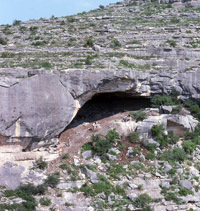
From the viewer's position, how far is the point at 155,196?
1736 centimetres

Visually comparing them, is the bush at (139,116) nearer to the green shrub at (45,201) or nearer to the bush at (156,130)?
the bush at (156,130)

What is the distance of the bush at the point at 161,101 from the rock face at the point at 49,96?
132 centimetres

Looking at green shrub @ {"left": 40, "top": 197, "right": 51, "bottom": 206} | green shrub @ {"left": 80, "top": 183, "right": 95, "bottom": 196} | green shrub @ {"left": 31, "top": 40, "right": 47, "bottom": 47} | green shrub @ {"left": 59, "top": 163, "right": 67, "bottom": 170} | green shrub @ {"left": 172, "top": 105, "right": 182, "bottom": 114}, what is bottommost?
green shrub @ {"left": 40, "top": 197, "right": 51, "bottom": 206}

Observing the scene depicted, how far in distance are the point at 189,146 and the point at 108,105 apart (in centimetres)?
681

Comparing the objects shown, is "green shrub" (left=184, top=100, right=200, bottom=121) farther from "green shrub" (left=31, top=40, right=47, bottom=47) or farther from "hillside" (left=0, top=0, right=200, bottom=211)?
"green shrub" (left=31, top=40, right=47, bottom=47)

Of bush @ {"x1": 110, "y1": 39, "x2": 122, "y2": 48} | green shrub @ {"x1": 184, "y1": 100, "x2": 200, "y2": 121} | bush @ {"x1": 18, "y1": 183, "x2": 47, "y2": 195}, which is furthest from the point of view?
bush @ {"x1": 110, "y1": 39, "x2": 122, "y2": 48}

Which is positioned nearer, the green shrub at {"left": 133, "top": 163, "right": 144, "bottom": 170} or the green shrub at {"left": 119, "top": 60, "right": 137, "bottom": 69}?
the green shrub at {"left": 133, "top": 163, "right": 144, "bottom": 170}

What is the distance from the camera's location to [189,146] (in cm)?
2053

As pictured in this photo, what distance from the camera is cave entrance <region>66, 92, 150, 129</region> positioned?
77.6 feet

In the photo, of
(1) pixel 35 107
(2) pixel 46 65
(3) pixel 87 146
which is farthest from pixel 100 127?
(2) pixel 46 65

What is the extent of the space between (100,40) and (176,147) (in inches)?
476

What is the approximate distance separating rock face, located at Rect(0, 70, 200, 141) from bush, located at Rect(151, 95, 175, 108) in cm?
132

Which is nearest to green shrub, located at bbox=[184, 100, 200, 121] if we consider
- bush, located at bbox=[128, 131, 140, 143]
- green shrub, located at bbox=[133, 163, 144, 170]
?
bush, located at bbox=[128, 131, 140, 143]

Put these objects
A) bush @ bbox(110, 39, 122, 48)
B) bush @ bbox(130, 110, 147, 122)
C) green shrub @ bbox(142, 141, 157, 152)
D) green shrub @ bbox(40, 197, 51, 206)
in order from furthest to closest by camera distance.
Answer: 1. bush @ bbox(110, 39, 122, 48)
2. bush @ bbox(130, 110, 147, 122)
3. green shrub @ bbox(142, 141, 157, 152)
4. green shrub @ bbox(40, 197, 51, 206)
